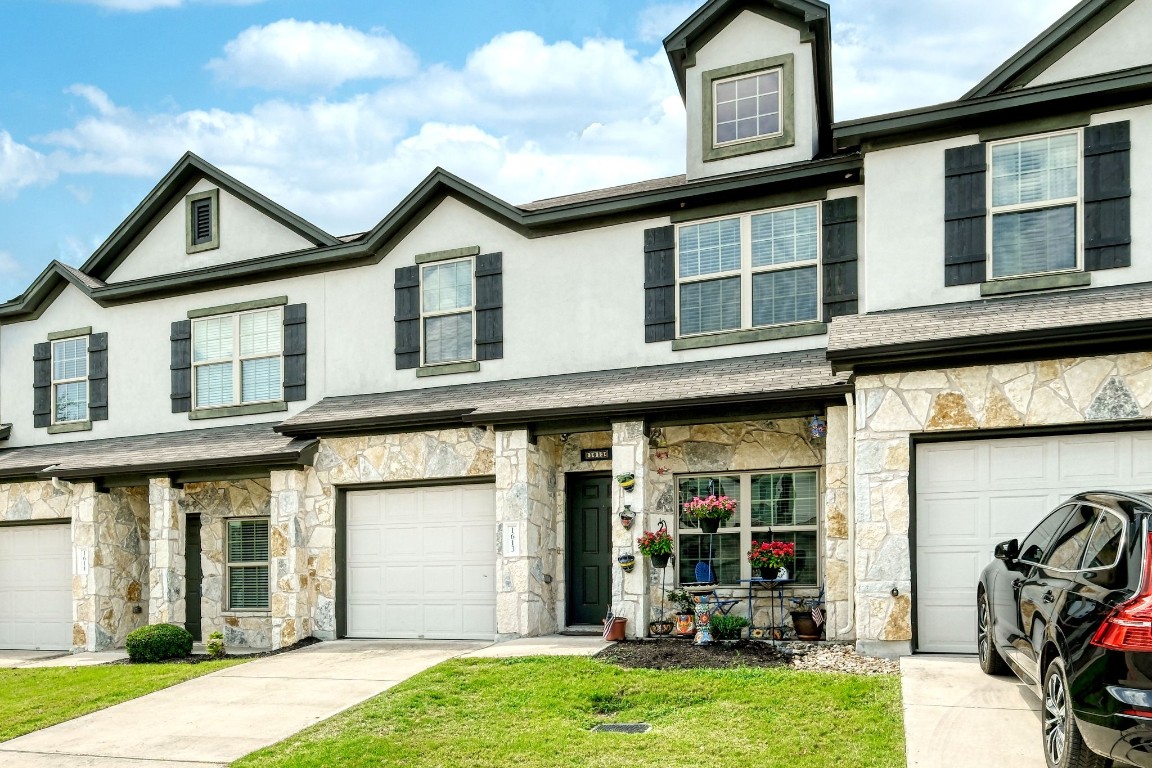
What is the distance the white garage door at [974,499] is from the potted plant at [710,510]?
2.59 m

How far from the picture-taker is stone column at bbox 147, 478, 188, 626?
16.0m

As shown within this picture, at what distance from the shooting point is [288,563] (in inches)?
585

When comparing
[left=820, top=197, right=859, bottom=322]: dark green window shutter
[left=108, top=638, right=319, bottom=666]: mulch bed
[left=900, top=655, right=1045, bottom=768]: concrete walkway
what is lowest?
[left=108, top=638, right=319, bottom=666]: mulch bed

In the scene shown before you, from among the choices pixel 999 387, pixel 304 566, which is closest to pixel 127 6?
pixel 304 566

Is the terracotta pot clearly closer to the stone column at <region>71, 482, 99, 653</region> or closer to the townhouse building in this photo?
the townhouse building

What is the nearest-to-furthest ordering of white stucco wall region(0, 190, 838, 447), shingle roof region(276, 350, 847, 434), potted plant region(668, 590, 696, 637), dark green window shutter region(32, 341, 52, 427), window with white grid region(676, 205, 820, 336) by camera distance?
shingle roof region(276, 350, 847, 434) → potted plant region(668, 590, 696, 637) → window with white grid region(676, 205, 820, 336) → white stucco wall region(0, 190, 838, 447) → dark green window shutter region(32, 341, 52, 427)

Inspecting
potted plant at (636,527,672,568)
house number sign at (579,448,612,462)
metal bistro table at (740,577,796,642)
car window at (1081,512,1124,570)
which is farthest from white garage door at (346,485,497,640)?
car window at (1081,512,1124,570)

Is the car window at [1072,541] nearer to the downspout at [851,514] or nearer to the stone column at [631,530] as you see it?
the downspout at [851,514]

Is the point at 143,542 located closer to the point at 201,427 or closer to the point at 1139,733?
the point at 201,427

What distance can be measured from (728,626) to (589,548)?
3087mm

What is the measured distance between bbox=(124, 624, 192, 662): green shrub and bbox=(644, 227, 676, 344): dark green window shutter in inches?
313

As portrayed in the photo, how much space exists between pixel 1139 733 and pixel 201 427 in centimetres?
1518

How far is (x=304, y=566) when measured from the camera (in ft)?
49.3

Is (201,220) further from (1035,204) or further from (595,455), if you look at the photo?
(1035,204)
